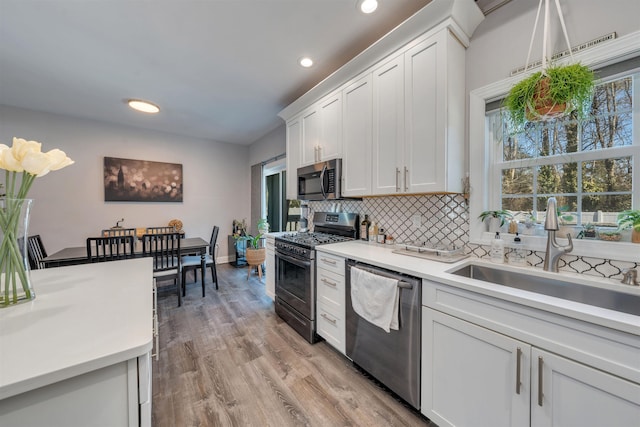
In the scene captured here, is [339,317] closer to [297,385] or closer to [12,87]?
[297,385]

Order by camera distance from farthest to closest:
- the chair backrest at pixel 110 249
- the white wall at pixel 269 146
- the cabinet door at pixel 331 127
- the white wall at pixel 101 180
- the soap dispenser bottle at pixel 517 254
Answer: the white wall at pixel 269 146, the white wall at pixel 101 180, the chair backrest at pixel 110 249, the cabinet door at pixel 331 127, the soap dispenser bottle at pixel 517 254

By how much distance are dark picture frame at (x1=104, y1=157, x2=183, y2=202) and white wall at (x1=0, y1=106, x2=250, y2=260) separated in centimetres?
10

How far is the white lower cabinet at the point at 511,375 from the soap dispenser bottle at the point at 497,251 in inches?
22.6

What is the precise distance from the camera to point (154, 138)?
4426 millimetres

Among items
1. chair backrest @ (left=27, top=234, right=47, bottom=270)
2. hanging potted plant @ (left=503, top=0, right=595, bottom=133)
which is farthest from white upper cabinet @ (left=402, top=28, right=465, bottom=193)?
chair backrest @ (left=27, top=234, right=47, bottom=270)

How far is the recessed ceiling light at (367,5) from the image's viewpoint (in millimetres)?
1649

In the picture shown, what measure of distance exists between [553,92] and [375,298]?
4.80 feet

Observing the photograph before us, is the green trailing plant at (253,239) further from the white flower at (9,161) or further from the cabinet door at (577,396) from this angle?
the cabinet door at (577,396)

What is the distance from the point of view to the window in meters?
1.29

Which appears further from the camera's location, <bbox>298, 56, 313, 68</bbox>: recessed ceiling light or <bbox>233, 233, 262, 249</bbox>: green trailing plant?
<bbox>233, 233, 262, 249</bbox>: green trailing plant

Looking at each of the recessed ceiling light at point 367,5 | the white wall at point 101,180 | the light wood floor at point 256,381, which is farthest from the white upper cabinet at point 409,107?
the white wall at point 101,180

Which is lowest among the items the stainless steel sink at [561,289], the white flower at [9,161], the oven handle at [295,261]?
the oven handle at [295,261]

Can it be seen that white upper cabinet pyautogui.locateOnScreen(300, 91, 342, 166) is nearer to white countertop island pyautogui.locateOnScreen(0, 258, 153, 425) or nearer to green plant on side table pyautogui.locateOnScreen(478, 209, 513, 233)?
green plant on side table pyautogui.locateOnScreen(478, 209, 513, 233)

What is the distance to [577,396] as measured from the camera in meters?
0.91
